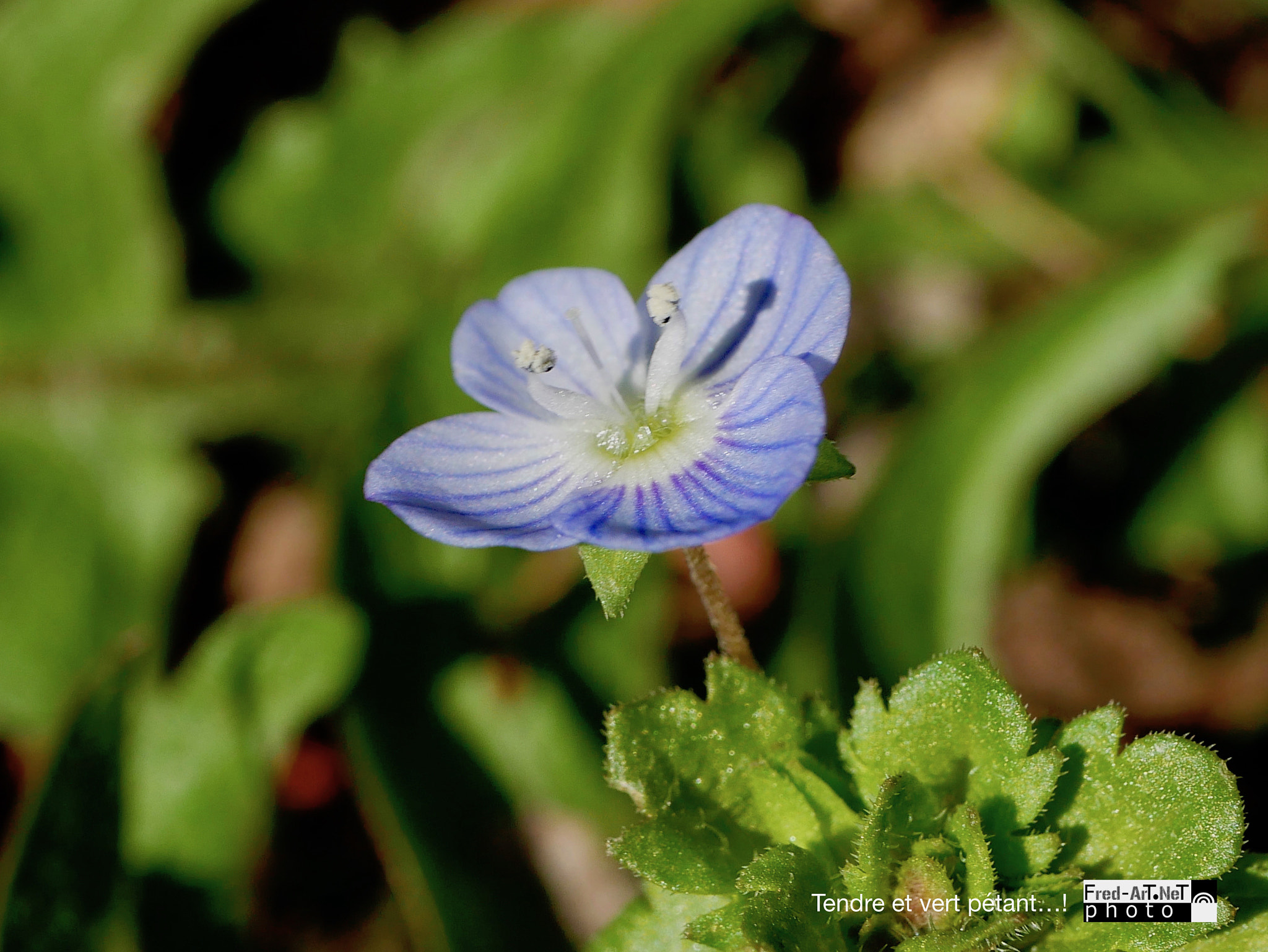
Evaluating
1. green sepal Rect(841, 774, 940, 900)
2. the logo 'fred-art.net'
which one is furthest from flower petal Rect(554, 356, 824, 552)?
the logo 'fred-art.net'

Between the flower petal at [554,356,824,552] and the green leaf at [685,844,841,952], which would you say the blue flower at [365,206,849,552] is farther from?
the green leaf at [685,844,841,952]

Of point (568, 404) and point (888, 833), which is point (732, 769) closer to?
point (888, 833)

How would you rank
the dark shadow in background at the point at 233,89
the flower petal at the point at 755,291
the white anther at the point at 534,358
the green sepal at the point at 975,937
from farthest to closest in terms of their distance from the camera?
1. the dark shadow in background at the point at 233,89
2. the white anther at the point at 534,358
3. the flower petal at the point at 755,291
4. the green sepal at the point at 975,937

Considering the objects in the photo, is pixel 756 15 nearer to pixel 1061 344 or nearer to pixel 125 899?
pixel 1061 344

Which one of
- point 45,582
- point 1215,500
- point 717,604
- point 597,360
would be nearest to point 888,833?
point 717,604

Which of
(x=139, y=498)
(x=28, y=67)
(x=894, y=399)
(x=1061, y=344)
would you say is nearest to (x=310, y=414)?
(x=139, y=498)

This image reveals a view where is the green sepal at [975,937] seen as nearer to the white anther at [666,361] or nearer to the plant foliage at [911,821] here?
the plant foliage at [911,821]

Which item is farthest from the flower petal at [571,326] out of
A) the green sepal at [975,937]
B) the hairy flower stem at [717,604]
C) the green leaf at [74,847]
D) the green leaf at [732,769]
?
the green leaf at [74,847]
